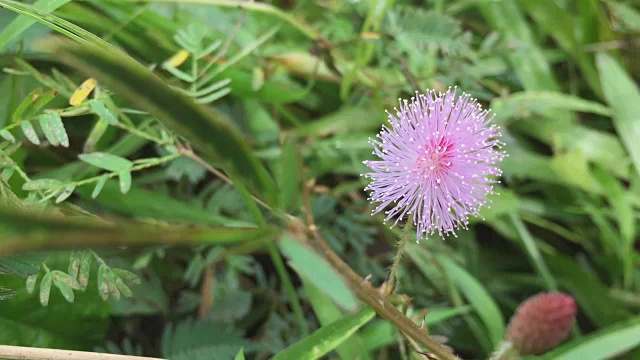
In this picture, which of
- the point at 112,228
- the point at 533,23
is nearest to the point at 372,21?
the point at 533,23

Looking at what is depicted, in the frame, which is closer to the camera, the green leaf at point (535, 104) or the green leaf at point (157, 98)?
the green leaf at point (157, 98)

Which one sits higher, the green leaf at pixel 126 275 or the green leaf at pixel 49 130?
the green leaf at pixel 49 130

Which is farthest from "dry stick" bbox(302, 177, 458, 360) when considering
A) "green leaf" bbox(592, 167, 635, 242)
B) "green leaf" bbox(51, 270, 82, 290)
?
"green leaf" bbox(592, 167, 635, 242)

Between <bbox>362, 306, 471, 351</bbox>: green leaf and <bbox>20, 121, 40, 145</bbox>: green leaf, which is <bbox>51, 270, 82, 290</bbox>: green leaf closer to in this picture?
<bbox>20, 121, 40, 145</bbox>: green leaf

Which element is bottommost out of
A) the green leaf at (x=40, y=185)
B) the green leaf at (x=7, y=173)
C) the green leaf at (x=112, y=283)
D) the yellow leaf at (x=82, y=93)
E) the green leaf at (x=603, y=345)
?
the green leaf at (x=603, y=345)

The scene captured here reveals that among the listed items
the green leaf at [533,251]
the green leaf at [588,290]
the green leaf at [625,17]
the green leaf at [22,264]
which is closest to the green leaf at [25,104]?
the green leaf at [22,264]

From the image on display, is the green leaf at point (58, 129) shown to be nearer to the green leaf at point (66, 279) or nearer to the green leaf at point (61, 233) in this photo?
the green leaf at point (66, 279)

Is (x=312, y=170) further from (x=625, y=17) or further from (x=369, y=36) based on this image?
(x=625, y=17)
